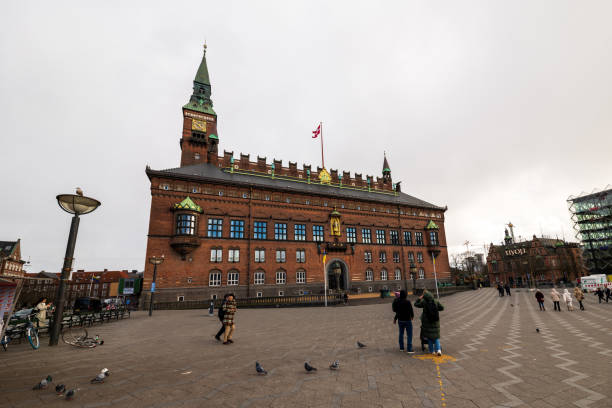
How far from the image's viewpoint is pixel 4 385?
5219 mm

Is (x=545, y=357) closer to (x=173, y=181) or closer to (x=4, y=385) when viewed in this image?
(x=4, y=385)

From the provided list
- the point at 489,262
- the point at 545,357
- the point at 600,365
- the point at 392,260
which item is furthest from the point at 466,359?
the point at 489,262

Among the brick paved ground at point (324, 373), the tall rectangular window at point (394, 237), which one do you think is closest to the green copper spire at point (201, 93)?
the tall rectangular window at point (394, 237)

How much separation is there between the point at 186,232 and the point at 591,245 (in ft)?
286

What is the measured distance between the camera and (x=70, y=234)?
9.23 m

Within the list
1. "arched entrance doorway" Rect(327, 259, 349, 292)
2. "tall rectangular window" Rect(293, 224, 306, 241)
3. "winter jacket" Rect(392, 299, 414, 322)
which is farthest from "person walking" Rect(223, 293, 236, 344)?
"arched entrance doorway" Rect(327, 259, 349, 292)

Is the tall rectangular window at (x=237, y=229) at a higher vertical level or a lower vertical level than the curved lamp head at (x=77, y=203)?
higher

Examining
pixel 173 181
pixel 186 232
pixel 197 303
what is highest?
pixel 173 181

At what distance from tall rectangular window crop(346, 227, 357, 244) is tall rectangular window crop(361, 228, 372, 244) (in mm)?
1557

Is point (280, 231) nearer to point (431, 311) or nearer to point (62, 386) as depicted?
point (431, 311)

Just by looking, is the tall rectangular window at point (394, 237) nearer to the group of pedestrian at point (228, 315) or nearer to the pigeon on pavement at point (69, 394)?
the group of pedestrian at point (228, 315)

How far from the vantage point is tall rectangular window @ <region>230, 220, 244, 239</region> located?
107ft

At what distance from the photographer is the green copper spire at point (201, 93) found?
139 feet

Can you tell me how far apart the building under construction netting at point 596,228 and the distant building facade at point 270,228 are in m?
41.6
